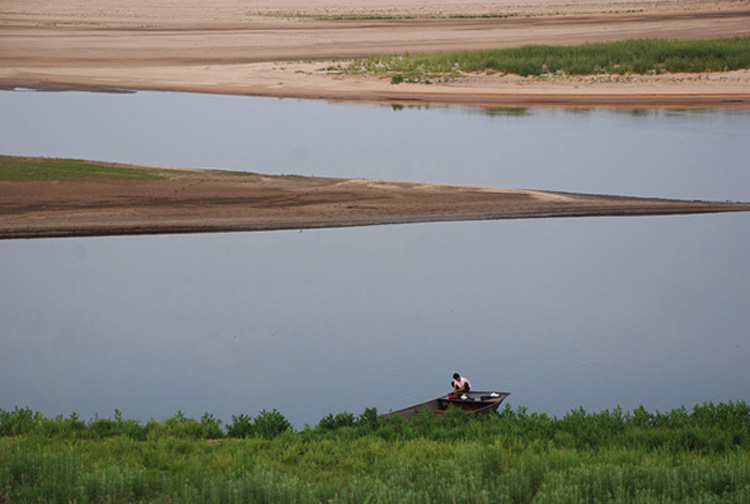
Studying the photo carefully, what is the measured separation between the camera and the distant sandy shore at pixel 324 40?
47.9 m

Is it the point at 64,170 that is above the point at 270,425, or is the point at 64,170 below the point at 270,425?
above

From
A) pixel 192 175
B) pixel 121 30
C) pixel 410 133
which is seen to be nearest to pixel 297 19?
pixel 121 30

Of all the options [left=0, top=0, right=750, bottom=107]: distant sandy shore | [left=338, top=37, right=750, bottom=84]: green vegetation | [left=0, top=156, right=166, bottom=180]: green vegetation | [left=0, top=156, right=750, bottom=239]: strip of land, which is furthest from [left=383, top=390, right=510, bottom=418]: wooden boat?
[left=338, top=37, right=750, bottom=84]: green vegetation

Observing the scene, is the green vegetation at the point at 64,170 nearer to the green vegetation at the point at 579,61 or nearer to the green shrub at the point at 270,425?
the green shrub at the point at 270,425

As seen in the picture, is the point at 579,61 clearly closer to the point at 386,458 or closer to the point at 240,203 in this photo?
the point at 240,203

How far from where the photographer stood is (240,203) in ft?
88.7

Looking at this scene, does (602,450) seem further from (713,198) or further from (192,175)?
→ (192,175)

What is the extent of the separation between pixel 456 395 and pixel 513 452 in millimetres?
2814

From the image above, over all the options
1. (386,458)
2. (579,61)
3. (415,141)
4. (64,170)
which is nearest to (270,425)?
(386,458)

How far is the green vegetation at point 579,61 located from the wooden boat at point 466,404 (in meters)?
36.9

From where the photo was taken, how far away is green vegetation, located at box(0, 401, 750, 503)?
966cm

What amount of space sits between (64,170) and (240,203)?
572 cm

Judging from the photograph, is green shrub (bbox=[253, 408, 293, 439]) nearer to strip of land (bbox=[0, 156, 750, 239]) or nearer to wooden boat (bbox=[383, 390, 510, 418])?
wooden boat (bbox=[383, 390, 510, 418])

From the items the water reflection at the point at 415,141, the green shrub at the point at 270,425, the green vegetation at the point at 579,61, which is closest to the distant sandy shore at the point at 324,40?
the green vegetation at the point at 579,61
